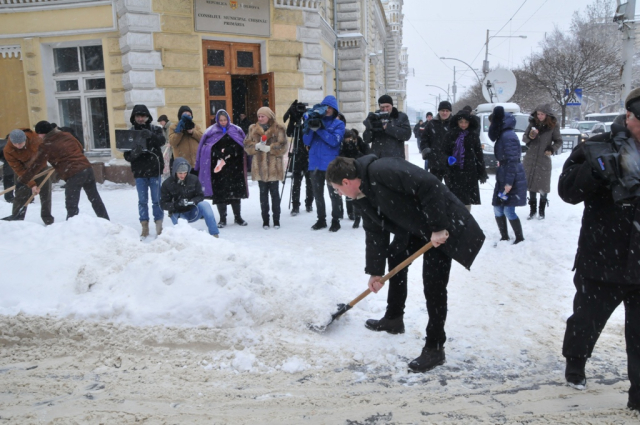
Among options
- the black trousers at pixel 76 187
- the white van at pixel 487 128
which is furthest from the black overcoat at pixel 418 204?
the white van at pixel 487 128

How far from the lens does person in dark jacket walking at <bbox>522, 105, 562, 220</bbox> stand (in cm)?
830

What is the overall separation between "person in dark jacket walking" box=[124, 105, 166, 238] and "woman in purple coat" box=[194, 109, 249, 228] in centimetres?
66

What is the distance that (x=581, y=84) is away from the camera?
29.0 metres

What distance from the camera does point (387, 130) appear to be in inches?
306

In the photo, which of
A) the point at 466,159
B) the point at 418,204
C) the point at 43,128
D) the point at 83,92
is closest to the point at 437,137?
the point at 466,159

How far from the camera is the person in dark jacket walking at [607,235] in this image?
9.12 ft

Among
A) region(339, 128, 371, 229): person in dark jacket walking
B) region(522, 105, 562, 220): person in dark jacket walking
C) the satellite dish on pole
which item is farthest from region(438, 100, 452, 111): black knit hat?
the satellite dish on pole

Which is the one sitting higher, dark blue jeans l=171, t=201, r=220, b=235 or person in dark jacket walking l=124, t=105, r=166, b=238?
person in dark jacket walking l=124, t=105, r=166, b=238

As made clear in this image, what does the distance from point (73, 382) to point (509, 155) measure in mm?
5798

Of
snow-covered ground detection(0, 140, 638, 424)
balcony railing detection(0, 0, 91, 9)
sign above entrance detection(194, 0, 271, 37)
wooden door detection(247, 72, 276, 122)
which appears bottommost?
snow-covered ground detection(0, 140, 638, 424)

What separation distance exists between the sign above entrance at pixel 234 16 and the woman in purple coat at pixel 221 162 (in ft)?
17.9

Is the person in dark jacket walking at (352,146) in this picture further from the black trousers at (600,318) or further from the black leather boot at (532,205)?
the black trousers at (600,318)

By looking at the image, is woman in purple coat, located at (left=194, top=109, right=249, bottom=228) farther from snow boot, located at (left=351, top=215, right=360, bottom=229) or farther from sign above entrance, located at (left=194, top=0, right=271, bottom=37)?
sign above entrance, located at (left=194, top=0, right=271, bottom=37)

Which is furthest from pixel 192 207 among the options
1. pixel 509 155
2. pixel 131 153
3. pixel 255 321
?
pixel 509 155
